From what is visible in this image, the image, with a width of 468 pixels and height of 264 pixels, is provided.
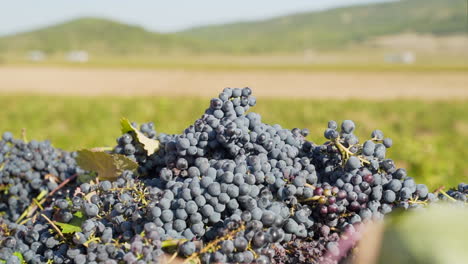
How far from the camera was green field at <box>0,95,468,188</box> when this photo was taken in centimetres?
1113

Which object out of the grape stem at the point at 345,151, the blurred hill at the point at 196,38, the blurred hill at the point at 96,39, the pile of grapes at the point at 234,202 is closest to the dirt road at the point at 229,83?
the pile of grapes at the point at 234,202

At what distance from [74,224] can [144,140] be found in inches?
13.5

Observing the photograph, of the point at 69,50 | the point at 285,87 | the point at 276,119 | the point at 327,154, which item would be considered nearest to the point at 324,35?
the point at 69,50

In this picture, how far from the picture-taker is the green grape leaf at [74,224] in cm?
113

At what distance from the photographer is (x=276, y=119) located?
13.5m

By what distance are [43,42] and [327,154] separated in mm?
155073

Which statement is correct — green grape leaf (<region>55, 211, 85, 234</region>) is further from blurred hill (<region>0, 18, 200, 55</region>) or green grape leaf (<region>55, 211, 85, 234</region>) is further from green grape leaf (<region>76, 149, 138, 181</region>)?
blurred hill (<region>0, 18, 200, 55</region>)

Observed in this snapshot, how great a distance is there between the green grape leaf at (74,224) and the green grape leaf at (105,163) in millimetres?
184

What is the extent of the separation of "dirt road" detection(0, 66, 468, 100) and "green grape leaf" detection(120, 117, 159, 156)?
2399cm

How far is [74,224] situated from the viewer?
3.87 feet

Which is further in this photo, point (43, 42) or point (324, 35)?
point (324, 35)

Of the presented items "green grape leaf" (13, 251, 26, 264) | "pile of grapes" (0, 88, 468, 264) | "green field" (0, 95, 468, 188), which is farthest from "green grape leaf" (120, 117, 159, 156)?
"green field" (0, 95, 468, 188)

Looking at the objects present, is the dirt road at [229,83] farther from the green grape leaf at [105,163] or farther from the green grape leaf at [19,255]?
the green grape leaf at [19,255]

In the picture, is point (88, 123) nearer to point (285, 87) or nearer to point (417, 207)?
point (417, 207)
